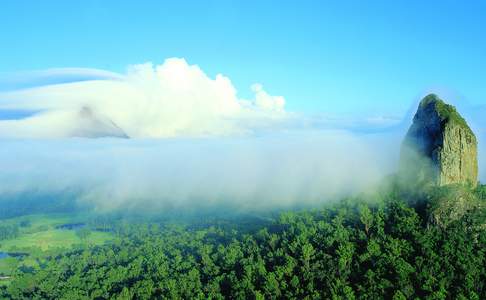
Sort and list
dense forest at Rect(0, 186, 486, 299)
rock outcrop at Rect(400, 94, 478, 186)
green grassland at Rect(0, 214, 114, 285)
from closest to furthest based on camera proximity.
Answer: dense forest at Rect(0, 186, 486, 299) → rock outcrop at Rect(400, 94, 478, 186) → green grassland at Rect(0, 214, 114, 285)

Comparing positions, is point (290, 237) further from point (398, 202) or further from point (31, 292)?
point (31, 292)

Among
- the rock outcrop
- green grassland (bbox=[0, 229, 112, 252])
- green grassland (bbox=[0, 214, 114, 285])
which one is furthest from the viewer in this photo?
green grassland (bbox=[0, 229, 112, 252])

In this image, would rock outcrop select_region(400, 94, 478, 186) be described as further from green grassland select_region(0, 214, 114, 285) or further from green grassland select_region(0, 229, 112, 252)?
green grassland select_region(0, 229, 112, 252)

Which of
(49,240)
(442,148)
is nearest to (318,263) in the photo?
(442,148)

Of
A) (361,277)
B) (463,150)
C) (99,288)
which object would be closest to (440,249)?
(361,277)

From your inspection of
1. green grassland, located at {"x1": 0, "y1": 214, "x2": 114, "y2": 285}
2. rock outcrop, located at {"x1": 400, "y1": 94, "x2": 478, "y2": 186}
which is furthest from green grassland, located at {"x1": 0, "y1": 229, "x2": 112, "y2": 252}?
rock outcrop, located at {"x1": 400, "y1": 94, "x2": 478, "y2": 186}

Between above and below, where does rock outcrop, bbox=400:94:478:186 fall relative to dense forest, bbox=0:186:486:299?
above
